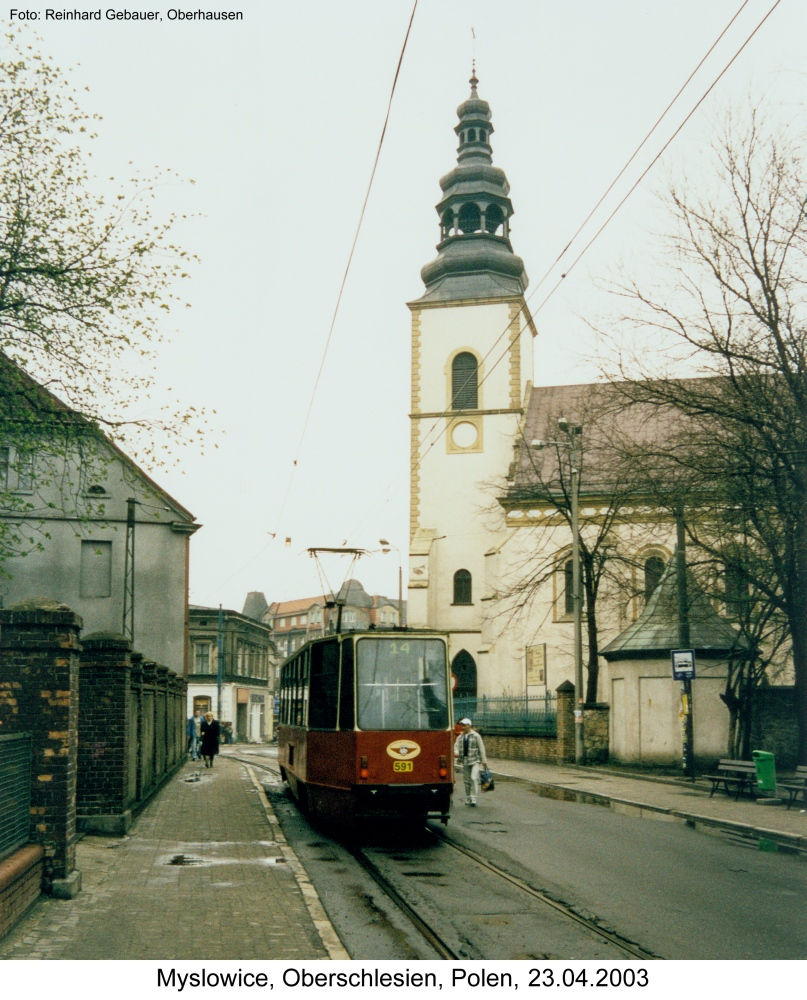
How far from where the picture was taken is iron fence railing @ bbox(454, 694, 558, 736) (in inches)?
1366

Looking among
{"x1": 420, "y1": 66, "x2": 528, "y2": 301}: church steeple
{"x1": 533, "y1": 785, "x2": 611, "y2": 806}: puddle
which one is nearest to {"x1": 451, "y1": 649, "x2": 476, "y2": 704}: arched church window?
{"x1": 420, "y1": 66, "x2": 528, "y2": 301}: church steeple

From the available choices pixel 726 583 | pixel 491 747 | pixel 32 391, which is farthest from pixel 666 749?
pixel 32 391

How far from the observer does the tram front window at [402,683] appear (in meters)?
14.6

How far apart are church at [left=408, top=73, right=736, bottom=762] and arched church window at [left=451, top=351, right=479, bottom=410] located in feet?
0.19

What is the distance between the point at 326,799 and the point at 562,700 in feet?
60.0

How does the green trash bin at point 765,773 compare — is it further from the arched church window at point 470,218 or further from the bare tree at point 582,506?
the arched church window at point 470,218

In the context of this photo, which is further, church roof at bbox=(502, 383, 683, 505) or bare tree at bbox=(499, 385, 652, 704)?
church roof at bbox=(502, 383, 683, 505)

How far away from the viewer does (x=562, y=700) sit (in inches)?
1284

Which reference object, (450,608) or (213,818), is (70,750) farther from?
(450,608)

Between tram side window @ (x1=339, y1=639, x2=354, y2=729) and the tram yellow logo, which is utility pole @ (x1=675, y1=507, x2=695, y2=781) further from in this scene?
tram side window @ (x1=339, y1=639, x2=354, y2=729)

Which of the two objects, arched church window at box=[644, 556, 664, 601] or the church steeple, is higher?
the church steeple

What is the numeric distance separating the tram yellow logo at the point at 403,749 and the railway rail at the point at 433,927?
46.9 inches

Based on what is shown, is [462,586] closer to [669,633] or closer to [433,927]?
[669,633]

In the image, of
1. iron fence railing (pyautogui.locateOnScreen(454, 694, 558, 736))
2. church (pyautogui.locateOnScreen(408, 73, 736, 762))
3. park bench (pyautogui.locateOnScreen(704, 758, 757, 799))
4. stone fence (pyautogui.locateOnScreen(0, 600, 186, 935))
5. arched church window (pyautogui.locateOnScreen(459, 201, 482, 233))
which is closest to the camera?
stone fence (pyautogui.locateOnScreen(0, 600, 186, 935))
